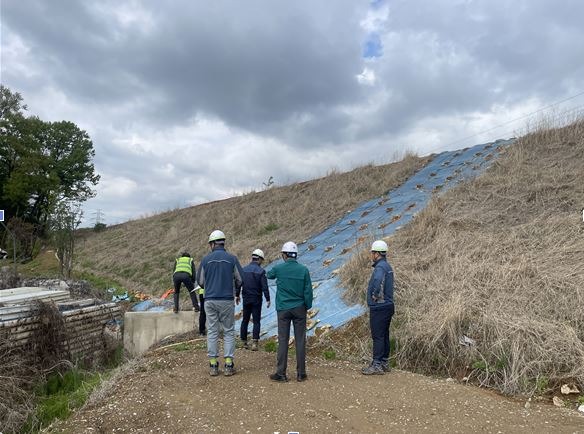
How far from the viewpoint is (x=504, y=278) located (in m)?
7.34

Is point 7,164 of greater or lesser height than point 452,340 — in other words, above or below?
above

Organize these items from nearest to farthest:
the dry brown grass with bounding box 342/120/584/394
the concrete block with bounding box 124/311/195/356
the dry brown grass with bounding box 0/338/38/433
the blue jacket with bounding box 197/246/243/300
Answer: the dry brown grass with bounding box 0/338/38/433
the dry brown grass with bounding box 342/120/584/394
the blue jacket with bounding box 197/246/243/300
the concrete block with bounding box 124/311/195/356

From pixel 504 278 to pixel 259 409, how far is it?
464 centimetres

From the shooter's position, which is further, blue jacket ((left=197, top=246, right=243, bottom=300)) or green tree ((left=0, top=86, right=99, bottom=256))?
green tree ((left=0, top=86, right=99, bottom=256))

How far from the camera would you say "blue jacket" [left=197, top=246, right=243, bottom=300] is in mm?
5816

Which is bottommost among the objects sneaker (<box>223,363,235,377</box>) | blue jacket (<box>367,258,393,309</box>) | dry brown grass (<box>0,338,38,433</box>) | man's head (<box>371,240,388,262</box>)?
dry brown grass (<box>0,338,38,433</box>)

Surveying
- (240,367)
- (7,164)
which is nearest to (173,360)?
(240,367)

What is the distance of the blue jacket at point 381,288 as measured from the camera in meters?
5.91

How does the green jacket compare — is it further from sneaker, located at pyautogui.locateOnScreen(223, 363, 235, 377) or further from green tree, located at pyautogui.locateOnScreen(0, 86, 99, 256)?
green tree, located at pyautogui.locateOnScreen(0, 86, 99, 256)

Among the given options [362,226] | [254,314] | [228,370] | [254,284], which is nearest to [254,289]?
[254,284]

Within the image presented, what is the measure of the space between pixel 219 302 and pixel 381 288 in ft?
6.71

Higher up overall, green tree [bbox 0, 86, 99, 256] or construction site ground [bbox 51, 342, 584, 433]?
green tree [bbox 0, 86, 99, 256]

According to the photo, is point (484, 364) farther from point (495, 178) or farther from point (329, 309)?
point (495, 178)

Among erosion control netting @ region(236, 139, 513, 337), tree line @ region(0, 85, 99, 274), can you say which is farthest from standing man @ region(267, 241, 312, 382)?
tree line @ region(0, 85, 99, 274)
